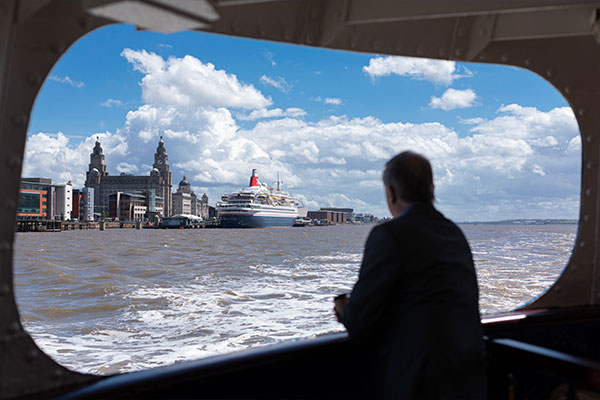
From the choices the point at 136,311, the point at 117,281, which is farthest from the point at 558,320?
the point at 117,281

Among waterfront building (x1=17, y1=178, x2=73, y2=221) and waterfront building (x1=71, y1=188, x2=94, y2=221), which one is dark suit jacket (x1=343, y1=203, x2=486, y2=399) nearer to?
waterfront building (x1=17, y1=178, x2=73, y2=221)

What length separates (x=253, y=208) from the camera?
61.1 m

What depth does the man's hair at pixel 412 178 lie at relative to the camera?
1.39 metres

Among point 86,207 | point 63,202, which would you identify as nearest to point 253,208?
point 63,202

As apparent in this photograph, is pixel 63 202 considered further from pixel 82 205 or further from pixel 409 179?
pixel 409 179

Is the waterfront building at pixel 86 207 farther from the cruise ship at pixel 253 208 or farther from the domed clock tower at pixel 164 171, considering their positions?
the cruise ship at pixel 253 208

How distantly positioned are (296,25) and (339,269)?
46.8ft

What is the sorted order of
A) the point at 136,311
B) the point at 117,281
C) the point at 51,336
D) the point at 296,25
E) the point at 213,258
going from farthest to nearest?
1. the point at 213,258
2. the point at 117,281
3. the point at 136,311
4. the point at 51,336
5. the point at 296,25

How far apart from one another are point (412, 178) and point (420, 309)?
0.37 metres

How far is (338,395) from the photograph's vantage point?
5.79 ft

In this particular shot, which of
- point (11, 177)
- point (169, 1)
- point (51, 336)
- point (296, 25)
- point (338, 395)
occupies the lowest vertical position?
point (51, 336)

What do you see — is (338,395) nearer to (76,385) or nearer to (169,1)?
(76,385)

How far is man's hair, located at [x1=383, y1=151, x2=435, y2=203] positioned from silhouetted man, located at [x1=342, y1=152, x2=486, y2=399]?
3 cm

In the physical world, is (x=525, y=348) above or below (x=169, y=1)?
below
